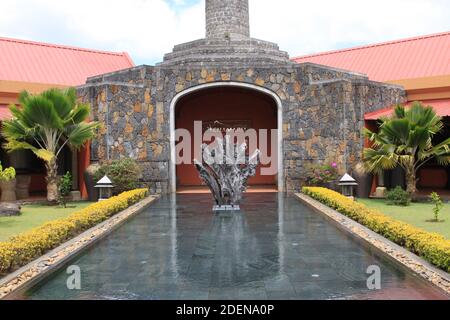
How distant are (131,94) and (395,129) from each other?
779cm

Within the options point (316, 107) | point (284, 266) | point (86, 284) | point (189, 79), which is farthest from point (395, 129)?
point (86, 284)

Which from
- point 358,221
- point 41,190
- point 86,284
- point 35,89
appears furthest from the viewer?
point 41,190

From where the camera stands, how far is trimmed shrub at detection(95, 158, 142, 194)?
1475cm

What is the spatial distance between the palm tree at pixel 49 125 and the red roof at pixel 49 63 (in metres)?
5.35

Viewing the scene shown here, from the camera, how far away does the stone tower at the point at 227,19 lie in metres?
19.1

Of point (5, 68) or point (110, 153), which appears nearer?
point (110, 153)

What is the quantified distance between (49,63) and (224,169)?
11621 mm

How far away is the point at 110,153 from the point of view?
51.5 feet

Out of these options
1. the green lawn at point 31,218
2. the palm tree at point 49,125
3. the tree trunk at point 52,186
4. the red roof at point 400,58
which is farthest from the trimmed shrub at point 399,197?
the tree trunk at point 52,186

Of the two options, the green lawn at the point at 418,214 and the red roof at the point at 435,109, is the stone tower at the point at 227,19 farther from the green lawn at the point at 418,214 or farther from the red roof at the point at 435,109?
the green lawn at the point at 418,214

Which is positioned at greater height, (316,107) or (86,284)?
(316,107)

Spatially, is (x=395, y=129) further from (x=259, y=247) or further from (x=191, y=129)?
(x=191, y=129)

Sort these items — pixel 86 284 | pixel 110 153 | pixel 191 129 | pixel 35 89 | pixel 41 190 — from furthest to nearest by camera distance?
1. pixel 191 129
2. pixel 41 190
3. pixel 35 89
4. pixel 110 153
5. pixel 86 284

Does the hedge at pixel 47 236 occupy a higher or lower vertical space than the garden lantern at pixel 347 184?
lower
